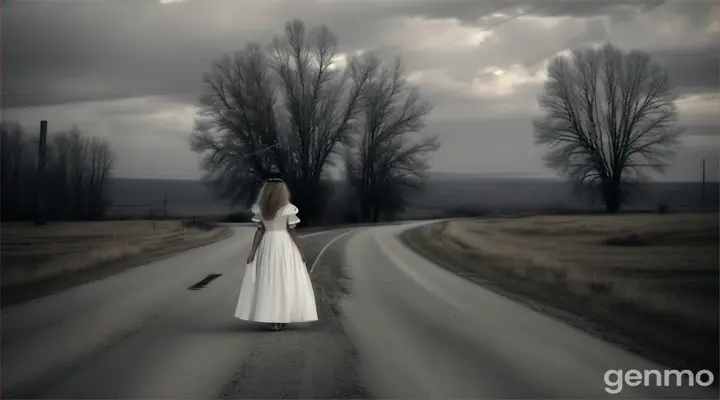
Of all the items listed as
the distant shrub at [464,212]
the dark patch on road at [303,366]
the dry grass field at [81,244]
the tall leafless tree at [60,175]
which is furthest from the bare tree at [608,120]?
the tall leafless tree at [60,175]

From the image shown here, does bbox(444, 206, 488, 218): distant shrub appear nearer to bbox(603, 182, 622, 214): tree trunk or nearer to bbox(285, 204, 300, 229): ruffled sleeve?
bbox(603, 182, 622, 214): tree trunk

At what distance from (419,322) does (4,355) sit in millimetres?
4552

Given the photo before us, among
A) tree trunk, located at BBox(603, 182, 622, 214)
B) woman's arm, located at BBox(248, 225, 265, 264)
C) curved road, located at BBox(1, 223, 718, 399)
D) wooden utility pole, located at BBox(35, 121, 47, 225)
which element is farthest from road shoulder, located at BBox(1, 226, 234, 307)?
tree trunk, located at BBox(603, 182, 622, 214)

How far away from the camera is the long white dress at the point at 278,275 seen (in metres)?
7.55

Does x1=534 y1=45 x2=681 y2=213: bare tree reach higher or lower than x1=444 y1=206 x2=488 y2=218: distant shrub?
higher

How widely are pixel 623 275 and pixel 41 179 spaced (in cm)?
882

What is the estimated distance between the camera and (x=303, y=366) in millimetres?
6270

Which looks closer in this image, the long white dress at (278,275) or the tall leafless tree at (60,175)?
the long white dress at (278,275)

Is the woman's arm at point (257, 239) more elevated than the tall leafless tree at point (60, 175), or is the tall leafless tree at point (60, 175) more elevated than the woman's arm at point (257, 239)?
the tall leafless tree at point (60, 175)

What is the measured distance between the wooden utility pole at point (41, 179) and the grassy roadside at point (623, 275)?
695 cm

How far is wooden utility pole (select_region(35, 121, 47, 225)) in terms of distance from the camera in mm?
10492
